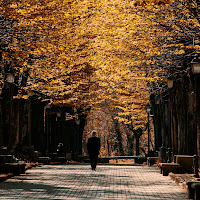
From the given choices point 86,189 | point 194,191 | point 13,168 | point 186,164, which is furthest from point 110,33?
point 194,191

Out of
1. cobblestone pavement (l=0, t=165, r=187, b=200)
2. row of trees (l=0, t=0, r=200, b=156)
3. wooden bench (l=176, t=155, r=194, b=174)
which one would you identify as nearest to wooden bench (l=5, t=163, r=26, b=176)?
cobblestone pavement (l=0, t=165, r=187, b=200)

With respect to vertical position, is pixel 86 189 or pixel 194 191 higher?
pixel 194 191

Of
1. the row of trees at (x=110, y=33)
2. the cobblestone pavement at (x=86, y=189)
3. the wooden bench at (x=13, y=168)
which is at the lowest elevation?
the cobblestone pavement at (x=86, y=189)

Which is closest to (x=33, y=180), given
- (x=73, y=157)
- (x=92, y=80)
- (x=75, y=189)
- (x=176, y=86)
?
(x=75, y=189)

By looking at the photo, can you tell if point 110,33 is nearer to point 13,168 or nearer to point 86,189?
point 13,168

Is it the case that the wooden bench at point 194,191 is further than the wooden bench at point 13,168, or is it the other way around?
the wooden bench at point 13,168

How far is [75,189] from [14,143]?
40.6 feet

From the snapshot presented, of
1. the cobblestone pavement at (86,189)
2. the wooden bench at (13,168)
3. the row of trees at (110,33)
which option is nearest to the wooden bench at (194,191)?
the cobblestone pavement at (86,189)

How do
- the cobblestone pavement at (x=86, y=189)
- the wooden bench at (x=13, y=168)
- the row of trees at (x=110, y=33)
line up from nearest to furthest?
1. the cobblestone pavement at (x=86, y=189)
2. the row of trees at (x=110, y=33)
3. the wooden bench at (x=13, y=168)

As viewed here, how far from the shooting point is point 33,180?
20219 mm

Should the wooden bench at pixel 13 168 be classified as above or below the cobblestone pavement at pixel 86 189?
above

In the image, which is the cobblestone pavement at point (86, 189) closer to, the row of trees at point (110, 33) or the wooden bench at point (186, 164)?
the wooden bench at point (186, 164)

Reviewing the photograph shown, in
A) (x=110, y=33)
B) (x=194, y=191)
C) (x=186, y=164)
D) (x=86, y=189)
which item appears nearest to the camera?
(x=194, y=191)

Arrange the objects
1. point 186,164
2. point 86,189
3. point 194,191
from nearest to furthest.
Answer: point 194,191 → point 86,189 → point 186,164
